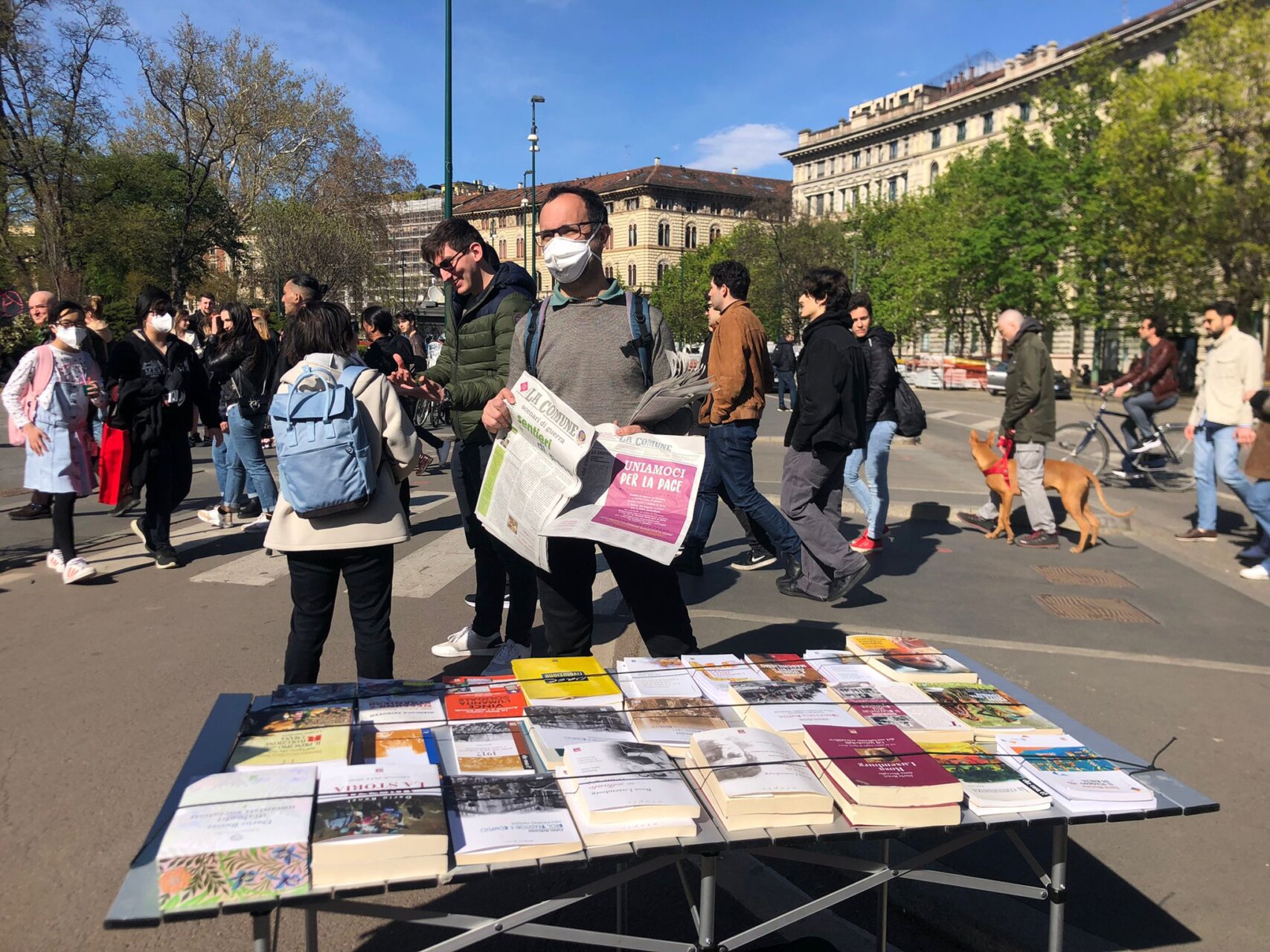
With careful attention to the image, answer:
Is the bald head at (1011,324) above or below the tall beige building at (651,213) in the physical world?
below

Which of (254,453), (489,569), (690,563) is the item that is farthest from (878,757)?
(254,453)

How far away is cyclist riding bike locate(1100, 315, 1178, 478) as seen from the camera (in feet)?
41.8

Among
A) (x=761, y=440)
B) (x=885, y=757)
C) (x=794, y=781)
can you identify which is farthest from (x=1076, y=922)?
(x=761, y=440)

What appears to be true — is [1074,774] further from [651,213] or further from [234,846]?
[651,213]

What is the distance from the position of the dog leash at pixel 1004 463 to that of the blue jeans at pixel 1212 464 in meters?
1.71

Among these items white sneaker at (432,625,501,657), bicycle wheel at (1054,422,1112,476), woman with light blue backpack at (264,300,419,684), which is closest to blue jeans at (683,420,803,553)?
white sneaker at (432,625,501,657)

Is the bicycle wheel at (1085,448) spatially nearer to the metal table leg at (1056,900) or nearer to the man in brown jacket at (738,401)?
the man in brown jacket at (738,401)

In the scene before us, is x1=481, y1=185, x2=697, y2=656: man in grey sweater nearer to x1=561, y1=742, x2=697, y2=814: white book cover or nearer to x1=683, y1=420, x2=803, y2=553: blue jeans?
x1=561, y1=742, x2=697, y2=814: white book cover

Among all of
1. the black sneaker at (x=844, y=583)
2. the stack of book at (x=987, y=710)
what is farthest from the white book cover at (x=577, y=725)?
the black sneaker at (x=844, y=583)

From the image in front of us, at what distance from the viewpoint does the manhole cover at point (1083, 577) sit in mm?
7328

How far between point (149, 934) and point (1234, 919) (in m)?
3.20

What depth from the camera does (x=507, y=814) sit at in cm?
210

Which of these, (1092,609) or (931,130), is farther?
(931,130)

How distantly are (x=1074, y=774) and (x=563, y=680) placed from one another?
1389 millimetres
